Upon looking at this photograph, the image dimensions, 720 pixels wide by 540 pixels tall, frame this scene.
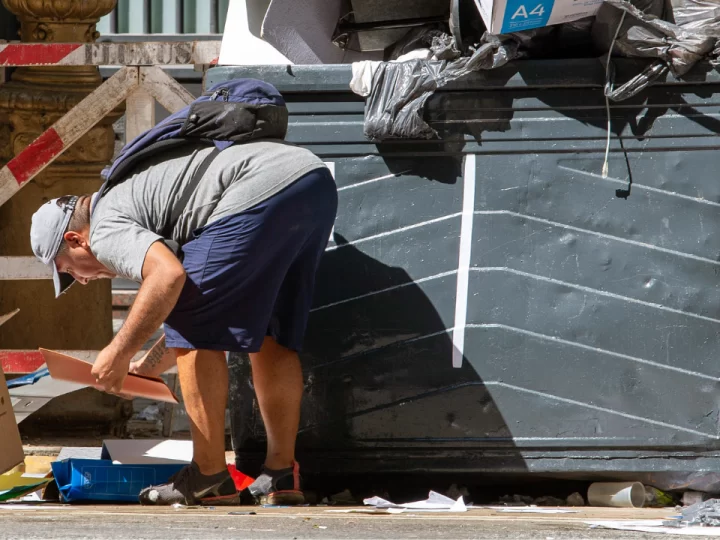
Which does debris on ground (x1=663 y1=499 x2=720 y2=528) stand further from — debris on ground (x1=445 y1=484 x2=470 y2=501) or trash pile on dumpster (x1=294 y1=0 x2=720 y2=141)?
trash pile on dumpster (x1=294 y1=0 x2=720 y2=141)

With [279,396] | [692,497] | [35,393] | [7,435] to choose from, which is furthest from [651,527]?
[35,393]

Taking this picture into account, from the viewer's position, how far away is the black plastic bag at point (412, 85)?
132 inches

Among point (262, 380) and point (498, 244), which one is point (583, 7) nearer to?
point (498, 244)

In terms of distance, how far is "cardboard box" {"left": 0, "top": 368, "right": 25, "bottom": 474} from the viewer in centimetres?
365

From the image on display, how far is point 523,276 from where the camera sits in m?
3.47

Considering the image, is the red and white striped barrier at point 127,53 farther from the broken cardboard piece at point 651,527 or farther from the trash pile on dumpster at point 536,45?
the broken cardboard piece at point 651,527

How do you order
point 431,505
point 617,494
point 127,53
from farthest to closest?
point 127,53 → point 617,494 → point 431,505

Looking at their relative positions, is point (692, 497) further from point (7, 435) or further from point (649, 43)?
point (7, 435)

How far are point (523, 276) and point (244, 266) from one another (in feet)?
3.08

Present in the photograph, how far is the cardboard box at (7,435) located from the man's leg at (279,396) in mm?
936

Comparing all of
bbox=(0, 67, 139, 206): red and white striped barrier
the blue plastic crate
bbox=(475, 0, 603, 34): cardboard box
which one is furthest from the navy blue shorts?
bbox=(0, 67, 139, 206): red and white striped barrier

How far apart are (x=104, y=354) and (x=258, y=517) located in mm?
692

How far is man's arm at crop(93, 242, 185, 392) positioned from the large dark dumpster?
0.69 metres

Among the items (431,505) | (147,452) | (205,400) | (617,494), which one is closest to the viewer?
(205,400)
